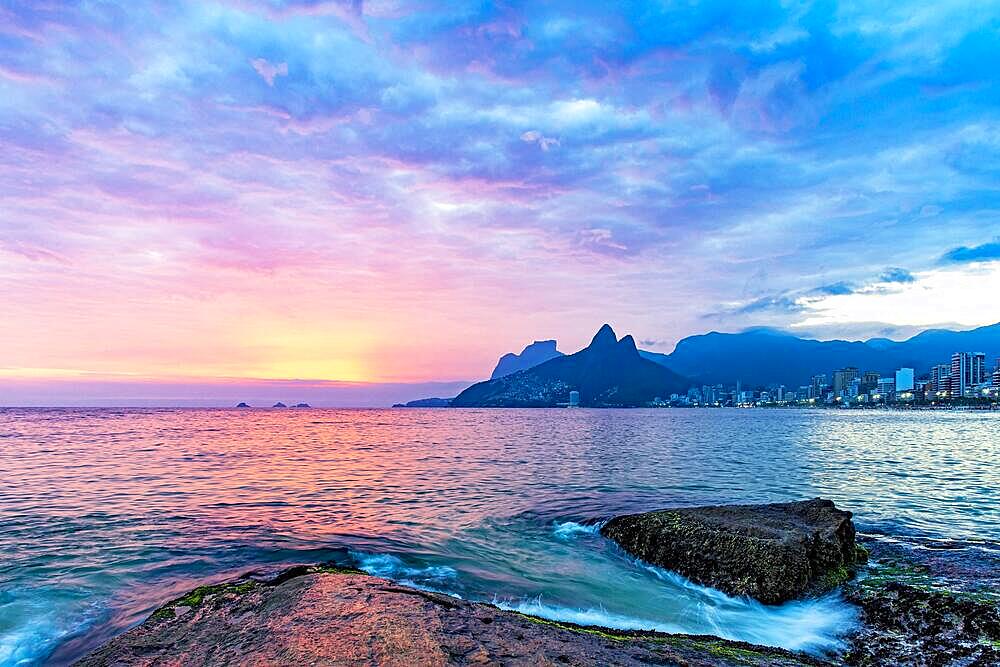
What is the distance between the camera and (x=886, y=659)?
342 inches

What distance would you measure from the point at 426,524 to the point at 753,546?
11374mm

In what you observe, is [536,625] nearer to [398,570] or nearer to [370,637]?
[370,637]

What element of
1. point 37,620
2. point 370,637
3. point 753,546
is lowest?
point 37,620

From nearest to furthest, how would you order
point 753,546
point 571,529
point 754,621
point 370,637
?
point 370,637 < point 754,621 < point 753,546 < point 571,529

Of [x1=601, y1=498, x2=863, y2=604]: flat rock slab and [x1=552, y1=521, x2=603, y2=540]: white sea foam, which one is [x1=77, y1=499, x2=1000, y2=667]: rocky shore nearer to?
[x1=601, y1=498, x2=863, y2=604]: flat rock slab

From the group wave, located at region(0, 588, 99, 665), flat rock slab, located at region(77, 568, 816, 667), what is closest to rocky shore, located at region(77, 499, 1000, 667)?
flat rock slab, located at region(77, 568, 816, 667)

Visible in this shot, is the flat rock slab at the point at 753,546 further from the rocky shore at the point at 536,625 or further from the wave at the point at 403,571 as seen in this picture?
the wave at the point at 403,571

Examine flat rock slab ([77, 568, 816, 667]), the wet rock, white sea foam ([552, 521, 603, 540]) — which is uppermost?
flat rock slab ([77, 568, 816, 667])

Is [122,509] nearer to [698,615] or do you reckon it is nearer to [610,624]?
[610,624]

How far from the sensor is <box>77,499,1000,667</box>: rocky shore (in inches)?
254

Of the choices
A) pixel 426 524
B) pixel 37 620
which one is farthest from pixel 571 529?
pixel 37 620

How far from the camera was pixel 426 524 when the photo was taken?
19844 millimetres

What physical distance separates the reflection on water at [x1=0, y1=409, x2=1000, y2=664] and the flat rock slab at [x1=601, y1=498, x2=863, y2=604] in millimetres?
547

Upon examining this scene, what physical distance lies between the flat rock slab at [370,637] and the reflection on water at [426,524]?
113 inches
